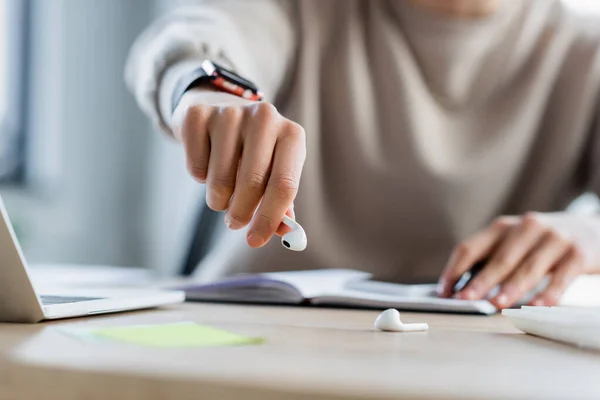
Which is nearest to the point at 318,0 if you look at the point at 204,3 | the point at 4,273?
the point at 204,3

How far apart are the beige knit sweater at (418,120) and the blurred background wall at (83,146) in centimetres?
121

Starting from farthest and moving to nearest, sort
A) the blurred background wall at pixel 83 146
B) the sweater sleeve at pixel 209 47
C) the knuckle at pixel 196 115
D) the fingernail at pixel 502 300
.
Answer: the blurred background wall at pixel 83 146 → the sweater sleeve at pixel 209 47 → the fingernail at pixel 502 300 → the knuckle at pixel 196 115

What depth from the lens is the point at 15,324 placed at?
0.47 metres

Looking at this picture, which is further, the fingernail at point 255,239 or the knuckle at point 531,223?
the knuckle at point 531,223

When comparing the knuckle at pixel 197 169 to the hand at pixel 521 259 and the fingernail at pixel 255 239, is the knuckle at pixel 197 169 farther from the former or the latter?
the hand at pixel 521 259

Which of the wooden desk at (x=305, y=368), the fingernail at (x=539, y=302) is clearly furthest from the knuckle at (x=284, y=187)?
the fingernail at (x=539, y=302)

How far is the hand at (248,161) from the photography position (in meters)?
0.53

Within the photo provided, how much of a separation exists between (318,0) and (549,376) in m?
1.13

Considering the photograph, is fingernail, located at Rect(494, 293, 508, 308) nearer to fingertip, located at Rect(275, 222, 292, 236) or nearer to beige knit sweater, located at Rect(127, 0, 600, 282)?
fingertip, located at Rect(275, 222, 292, 236)

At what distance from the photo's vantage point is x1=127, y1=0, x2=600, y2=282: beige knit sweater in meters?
1.27

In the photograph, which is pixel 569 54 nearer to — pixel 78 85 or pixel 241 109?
pixel 241 109

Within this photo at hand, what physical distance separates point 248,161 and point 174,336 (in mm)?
186

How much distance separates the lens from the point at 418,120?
130 cm

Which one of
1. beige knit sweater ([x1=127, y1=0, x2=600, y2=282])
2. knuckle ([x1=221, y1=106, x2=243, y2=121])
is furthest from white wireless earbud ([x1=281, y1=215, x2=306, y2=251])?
beige knit sweater ([x1=127, y1=0, x2=600, y2=282])
